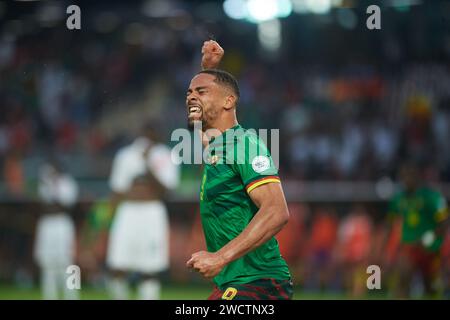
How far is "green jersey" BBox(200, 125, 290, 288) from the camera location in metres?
5.58

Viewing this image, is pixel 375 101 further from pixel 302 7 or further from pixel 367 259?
pixel 367 259

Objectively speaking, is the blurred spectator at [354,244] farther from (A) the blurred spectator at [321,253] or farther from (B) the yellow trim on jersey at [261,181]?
(B) the yellow trim on jersey at [261,181]

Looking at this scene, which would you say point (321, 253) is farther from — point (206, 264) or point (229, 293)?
point (206, 264)

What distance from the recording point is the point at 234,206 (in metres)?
5.66

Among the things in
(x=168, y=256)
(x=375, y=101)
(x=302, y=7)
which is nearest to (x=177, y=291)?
A: (x=168, y=256)

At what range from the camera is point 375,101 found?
694 inches

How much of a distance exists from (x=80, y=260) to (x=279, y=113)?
190 inches

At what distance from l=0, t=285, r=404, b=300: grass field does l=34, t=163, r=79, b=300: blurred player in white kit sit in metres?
0.40

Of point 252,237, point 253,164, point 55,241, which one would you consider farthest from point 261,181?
point 55,241

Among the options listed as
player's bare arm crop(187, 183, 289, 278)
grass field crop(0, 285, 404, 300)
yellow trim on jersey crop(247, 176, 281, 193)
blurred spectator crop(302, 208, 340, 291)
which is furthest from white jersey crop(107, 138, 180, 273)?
player's bare arm crop(187, 183, 289, 278)

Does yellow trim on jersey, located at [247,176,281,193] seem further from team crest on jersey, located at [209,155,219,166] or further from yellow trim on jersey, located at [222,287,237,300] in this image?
yellow trim on jersey, located at [222,287,237,300]

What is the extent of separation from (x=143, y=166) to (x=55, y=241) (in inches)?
140

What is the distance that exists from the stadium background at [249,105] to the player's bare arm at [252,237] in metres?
8.78

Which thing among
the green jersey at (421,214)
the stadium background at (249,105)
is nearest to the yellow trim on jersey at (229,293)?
the green jersey at (421,214)
